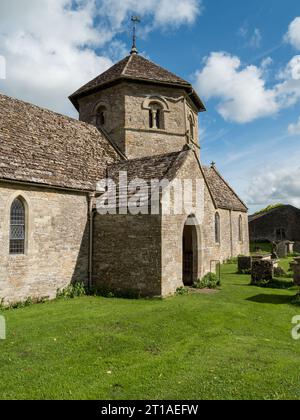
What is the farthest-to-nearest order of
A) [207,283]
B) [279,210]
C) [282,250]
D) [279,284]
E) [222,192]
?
[279,210] < [282,250] < [222,192] < [279,284] < [207,283]

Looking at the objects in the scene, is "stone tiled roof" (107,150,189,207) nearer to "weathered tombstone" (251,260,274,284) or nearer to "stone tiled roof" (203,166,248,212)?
"weathered tombstone" (251,260,274,284)

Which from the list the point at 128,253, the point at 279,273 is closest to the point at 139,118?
the point at 128,253

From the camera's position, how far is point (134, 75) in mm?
19906

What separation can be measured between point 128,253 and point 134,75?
12.4 meters

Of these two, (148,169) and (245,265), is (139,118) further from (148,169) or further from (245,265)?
(245,265)

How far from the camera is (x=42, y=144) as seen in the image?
14.2 m

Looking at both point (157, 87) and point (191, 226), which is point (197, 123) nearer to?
point (157, 87)

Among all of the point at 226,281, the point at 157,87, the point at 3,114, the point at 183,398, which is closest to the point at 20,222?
the point at 3,114

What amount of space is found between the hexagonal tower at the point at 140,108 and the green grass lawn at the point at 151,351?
11.4m

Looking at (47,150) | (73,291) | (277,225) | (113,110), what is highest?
(113,110)

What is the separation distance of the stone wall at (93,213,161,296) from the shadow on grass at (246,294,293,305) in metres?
3.85

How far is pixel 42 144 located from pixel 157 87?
31.1 feet

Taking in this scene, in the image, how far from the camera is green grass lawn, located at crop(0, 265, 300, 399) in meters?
5.27

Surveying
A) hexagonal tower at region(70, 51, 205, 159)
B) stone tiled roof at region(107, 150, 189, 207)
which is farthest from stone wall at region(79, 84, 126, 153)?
stone tiled roof at region(107, 150, 189, 207)
